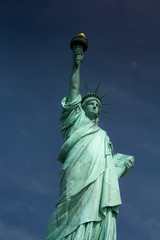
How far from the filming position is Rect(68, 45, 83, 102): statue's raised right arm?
16.0 meters

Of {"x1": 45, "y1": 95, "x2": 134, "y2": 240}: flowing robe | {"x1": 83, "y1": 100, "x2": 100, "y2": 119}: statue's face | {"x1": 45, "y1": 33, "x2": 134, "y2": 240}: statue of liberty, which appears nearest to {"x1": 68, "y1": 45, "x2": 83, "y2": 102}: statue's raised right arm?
{"x1": 45, "y1": 33, "x2": 134, "y2": 240}: statue of liberty

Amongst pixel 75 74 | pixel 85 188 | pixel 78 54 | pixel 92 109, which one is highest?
pixel 78 54

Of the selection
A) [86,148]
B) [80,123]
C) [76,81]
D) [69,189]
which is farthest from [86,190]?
[76,81]

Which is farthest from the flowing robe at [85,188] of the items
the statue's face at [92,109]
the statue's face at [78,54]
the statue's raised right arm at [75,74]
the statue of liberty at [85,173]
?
the statue's face at [78,54]

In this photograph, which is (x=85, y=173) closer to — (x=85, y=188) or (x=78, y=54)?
(x=85, y=188)

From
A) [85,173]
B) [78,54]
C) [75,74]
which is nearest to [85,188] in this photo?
[85,173]

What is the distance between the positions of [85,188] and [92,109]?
9.97 ft

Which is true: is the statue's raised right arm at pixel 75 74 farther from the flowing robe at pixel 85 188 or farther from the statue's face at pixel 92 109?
the flowing robe at pixel 85 188

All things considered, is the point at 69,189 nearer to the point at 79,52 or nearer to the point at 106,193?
the point at 106,193

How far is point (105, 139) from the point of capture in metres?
15.5

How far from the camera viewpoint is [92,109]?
631 inches

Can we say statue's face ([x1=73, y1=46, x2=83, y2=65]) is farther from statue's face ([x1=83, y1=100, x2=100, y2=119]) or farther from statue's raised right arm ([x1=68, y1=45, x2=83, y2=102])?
statue's face ([x1=83, y1=100, x2=100, y2=119])

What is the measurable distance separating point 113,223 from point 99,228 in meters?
Answer: 0.48

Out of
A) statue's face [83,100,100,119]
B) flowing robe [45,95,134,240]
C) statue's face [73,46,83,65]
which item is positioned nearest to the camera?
flowing robe [45,95,134,240]
